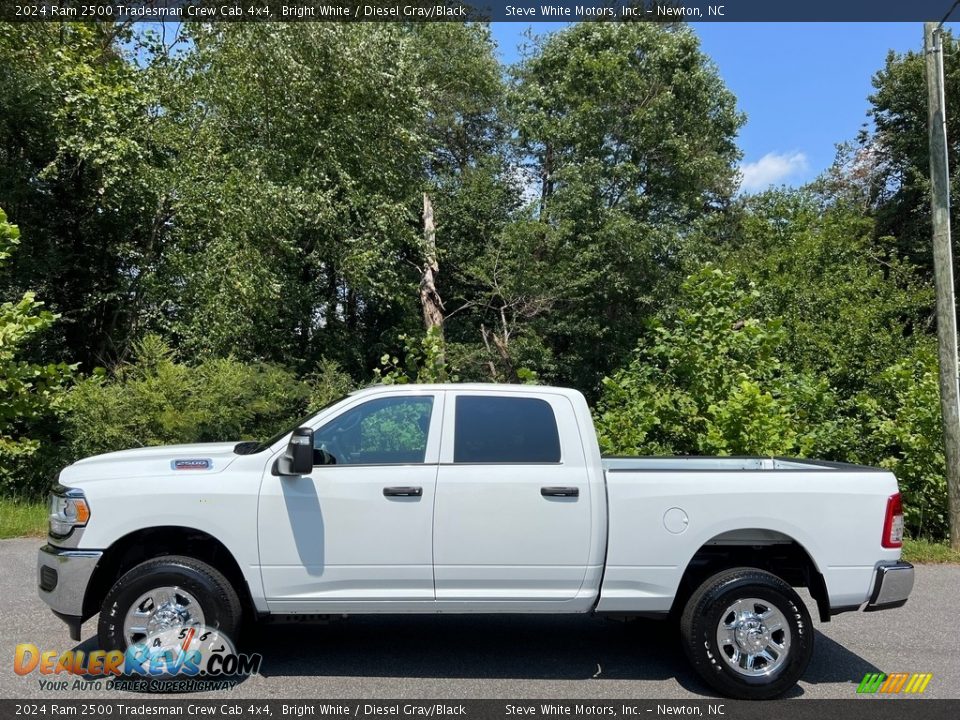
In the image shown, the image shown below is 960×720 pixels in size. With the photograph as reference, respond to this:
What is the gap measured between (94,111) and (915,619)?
1513 cm

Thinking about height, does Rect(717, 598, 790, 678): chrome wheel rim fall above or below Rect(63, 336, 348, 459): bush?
below

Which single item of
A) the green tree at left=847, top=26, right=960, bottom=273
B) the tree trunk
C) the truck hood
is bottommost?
the truck hood

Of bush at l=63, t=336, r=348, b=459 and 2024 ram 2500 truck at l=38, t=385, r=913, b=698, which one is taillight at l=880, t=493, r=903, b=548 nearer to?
2024 ram 2500 truck at l=38, t=385, r=913, b=698

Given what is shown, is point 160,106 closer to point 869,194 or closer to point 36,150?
point 36,150

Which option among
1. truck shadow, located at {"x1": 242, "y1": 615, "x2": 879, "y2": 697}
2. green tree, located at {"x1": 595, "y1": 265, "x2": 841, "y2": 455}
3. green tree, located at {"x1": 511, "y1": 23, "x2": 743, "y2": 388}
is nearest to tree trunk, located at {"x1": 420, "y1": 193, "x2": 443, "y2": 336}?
green tree, located at {"x1": 511, "y1": 23, "x2": 743, "y2": 388}

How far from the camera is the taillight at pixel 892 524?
5289 millimetres

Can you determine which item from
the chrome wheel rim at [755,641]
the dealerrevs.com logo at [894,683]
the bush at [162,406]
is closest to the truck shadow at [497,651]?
the dealerrevs.com logo at [894,683]

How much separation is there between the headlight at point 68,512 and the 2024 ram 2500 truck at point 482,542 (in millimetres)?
14

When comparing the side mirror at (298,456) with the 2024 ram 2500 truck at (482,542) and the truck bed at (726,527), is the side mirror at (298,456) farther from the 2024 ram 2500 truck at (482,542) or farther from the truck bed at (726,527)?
the truck bed at (726,527)

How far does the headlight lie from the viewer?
524 centimetres

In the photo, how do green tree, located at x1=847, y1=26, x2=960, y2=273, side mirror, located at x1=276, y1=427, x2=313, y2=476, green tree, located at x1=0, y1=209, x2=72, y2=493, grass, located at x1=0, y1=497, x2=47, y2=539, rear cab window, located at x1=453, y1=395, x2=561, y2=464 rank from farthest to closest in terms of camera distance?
green tree, located at x1=847, y1=26, x2=960, y2=273 → green tree, located at x1=0, y1=209, x2=72, y2=493 → grass, located at x1=0, y1=497, x2=47, y2=539 → rear cab window, located at x1=453, y1=395, x2=561, y2=464 → side mirror, located at x1=276, y1=427, x2=313, y2=476

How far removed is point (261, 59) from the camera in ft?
59.7

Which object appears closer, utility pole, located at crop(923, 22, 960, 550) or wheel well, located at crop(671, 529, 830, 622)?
wheel well, located at crop(671, 529, 830, 622)

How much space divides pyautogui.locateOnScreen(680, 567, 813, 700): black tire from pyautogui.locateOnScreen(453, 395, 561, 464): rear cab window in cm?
132
